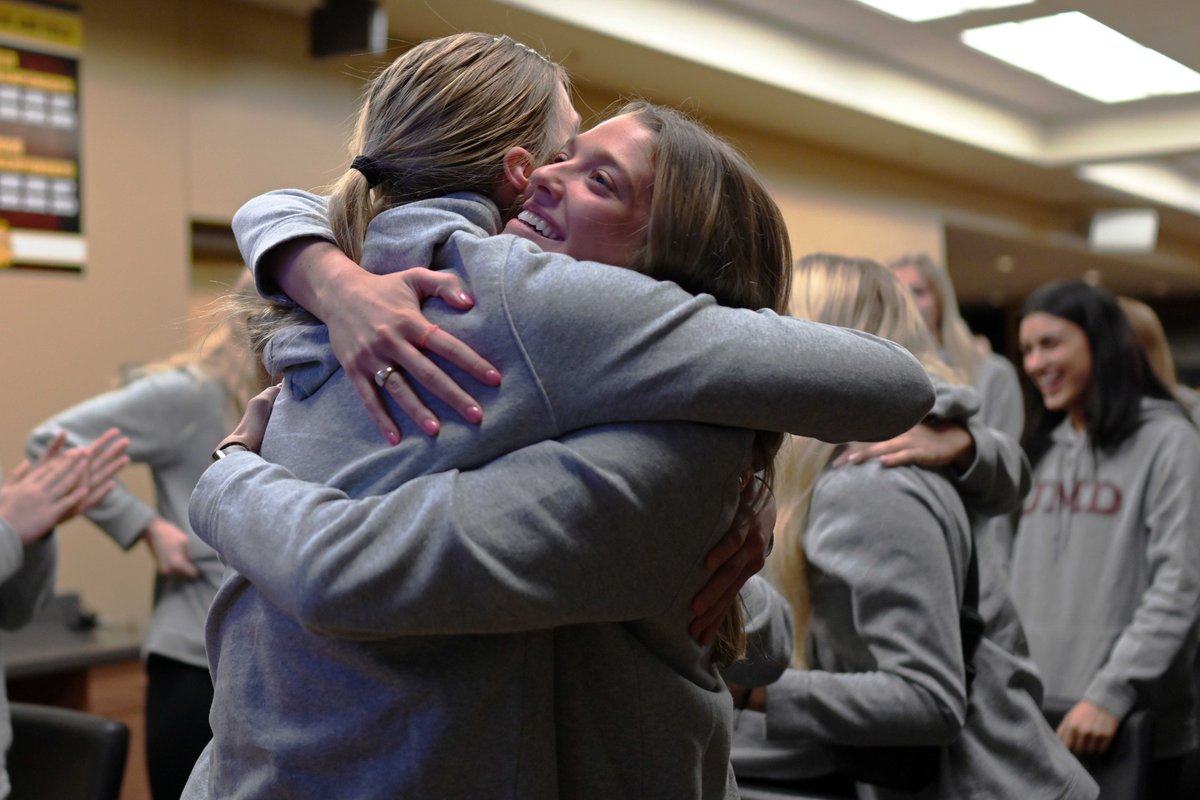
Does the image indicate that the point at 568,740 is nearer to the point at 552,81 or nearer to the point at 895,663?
the point at 552,81

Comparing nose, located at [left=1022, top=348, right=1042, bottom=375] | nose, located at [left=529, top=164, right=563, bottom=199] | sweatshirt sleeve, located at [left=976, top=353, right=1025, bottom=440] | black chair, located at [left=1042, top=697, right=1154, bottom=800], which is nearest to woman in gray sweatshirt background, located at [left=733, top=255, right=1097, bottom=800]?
black chair, located at [left=1042, top=697, right=1154, bottom=800]

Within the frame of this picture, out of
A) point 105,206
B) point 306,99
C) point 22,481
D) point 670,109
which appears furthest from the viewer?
point 306,99

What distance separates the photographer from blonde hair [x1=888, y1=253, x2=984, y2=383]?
3.51 metres

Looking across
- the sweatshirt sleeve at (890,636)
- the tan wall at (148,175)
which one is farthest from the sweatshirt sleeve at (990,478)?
the tan wall at (148,175)

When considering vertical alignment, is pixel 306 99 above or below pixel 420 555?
above

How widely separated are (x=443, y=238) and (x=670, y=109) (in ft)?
0.89

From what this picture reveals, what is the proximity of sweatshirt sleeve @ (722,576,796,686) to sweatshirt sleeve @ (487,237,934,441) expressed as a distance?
56 centimetres

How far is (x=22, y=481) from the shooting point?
214 cm

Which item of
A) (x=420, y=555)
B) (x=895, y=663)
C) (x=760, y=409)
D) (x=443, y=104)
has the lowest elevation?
(x=895, y=663)

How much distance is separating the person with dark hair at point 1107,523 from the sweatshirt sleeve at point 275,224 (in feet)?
6.42

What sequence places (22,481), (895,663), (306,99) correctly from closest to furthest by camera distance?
(895,663) → (22,481) → (306,99)

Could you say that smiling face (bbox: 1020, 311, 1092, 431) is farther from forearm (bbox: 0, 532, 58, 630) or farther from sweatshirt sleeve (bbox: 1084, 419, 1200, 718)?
forearm (bbox: 0, 532, 58, 630)

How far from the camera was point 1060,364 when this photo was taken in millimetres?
2949

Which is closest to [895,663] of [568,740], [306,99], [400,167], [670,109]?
[568,740]
